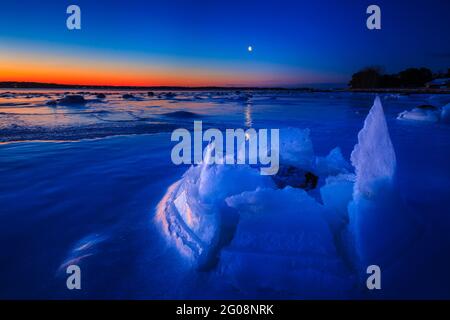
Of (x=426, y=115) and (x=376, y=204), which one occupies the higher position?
(x=426, y=115)

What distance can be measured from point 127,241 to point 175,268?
2.10ft

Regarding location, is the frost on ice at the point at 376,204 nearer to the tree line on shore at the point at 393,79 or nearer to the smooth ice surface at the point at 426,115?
the smooth ice surface at the point at 426,115

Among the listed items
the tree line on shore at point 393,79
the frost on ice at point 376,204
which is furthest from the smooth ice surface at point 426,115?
Answer: the tree line on shore at point 393,79

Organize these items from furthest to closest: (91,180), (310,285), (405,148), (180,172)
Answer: (405,148) < (180,172) < (91,180) < (310,285)

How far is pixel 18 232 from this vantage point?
2.49 metres

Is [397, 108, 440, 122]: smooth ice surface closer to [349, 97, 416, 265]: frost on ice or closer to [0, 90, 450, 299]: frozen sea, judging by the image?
[0, 90, 450, 299]: frozen sea

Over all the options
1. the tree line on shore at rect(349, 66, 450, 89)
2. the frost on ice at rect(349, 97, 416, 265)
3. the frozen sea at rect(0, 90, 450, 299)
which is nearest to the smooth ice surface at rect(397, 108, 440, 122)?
the frozen sea at rect(0, 90, 450, 299)

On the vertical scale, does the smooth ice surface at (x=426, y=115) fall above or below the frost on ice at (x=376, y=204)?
above

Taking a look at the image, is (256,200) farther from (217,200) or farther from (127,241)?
(127,241)

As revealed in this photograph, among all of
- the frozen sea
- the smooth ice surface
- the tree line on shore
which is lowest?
the frozen sea

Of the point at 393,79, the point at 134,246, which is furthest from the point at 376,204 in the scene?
the point at 393,79

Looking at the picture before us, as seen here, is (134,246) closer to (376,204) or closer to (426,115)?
(376,204)

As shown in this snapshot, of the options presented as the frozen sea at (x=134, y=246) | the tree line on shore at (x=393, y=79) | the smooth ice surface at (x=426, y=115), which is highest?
the tree line on shore at (x=393, y=79)
